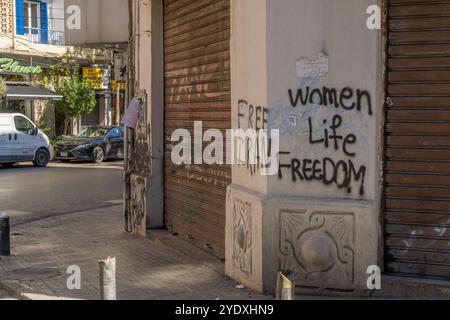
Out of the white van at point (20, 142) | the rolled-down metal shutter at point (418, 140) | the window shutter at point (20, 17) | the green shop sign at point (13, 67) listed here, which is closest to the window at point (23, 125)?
the white van at point (20, 142)

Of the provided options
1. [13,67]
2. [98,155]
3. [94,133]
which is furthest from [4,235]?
[13,67]

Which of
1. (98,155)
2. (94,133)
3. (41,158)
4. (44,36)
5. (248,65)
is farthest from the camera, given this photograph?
(44,36)

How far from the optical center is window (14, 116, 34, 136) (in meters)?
22.1

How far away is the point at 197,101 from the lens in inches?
352

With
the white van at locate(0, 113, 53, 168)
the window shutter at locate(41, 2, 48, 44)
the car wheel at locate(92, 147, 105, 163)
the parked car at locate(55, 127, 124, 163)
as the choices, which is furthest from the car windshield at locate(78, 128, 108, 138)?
the window shutter at locate(41, 2, 48, 44)

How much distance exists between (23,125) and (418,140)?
59.9ft

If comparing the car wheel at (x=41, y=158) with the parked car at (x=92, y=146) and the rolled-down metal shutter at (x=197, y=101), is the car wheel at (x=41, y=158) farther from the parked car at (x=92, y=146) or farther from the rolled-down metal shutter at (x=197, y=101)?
the rolled-down metal shutter at (x=197, y=101)

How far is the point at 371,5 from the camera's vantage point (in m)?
6.31

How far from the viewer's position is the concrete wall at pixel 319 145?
635 cm

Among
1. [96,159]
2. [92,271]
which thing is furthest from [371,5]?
[96,159]

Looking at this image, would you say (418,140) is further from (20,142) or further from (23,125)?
(23,125)

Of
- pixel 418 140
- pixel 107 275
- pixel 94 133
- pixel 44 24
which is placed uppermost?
pixel 44 24

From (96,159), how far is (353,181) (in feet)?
65.0
